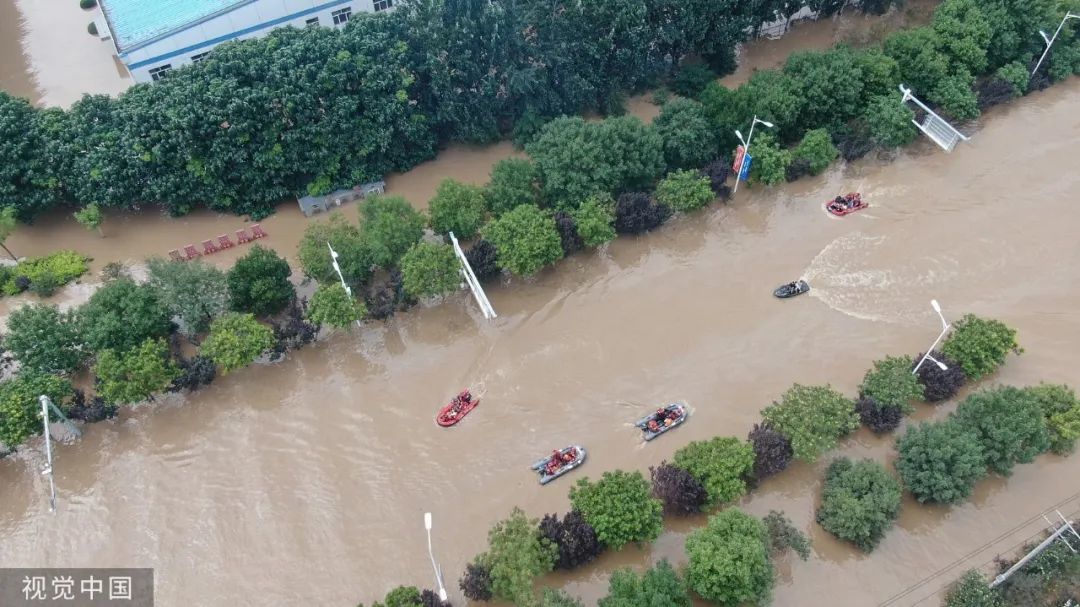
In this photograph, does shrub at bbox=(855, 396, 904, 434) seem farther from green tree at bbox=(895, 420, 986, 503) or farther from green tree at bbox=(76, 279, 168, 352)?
green tree at bbox=(76, 279, 168, 352)

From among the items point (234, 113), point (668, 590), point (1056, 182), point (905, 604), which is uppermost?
point (234, 113)

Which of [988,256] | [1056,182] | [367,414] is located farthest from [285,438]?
[1056,182]

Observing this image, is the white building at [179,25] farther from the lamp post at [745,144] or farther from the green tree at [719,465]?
the green tree at [719,465]

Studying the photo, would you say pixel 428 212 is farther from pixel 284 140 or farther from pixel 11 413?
pixel 11 413

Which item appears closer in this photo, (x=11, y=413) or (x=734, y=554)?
(x=734, y=554)

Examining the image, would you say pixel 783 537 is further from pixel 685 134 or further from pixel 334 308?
pixel 685 134

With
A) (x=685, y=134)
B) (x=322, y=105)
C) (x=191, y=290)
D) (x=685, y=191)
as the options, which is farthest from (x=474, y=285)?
(x=685, y=134)

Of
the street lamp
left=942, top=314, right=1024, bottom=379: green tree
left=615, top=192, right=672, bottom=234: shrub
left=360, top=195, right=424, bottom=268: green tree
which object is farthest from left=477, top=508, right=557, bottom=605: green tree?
left=942, top=314, right=1024, bottom=379: green tree

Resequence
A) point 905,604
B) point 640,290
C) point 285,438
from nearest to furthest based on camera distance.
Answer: point 905,604, point 285,438, point 640,290
